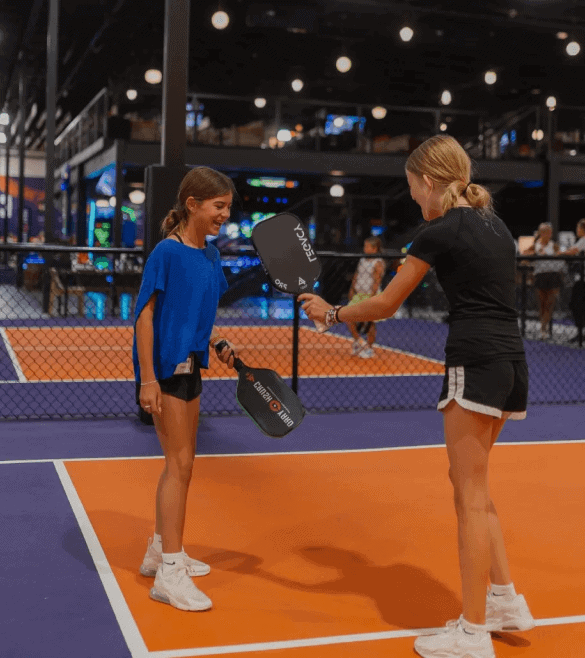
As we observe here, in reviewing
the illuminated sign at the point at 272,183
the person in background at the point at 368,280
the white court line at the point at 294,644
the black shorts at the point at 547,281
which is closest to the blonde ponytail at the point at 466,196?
the white court line at the point at 294,644

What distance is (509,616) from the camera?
297 cm

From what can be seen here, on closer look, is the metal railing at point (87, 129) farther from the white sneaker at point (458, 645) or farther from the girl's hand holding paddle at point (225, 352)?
the white sneaker at point (458, 645)

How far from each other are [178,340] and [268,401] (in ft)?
1.37

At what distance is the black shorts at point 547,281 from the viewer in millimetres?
13375

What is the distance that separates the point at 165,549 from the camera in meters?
3.33

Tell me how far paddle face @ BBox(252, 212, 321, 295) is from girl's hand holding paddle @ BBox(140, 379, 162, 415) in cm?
58

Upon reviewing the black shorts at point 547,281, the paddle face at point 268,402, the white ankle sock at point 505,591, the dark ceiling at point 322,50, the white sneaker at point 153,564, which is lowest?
the white sneaker at point 153,564

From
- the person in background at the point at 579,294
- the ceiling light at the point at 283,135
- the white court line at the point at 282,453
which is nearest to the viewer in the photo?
the white court line at the point at 282,453

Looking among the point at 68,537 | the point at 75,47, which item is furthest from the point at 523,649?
the point at 75,47

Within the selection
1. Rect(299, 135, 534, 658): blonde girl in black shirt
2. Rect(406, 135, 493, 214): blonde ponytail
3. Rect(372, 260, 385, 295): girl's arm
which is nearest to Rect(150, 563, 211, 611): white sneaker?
Rect(299, 135, 534, 658): blonde girl in black shirt

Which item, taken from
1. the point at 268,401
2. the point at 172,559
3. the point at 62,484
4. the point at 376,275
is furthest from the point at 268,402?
the point at 376,275

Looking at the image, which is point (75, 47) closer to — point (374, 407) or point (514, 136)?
point (514, 136)

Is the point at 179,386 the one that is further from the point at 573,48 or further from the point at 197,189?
the point at 573,48

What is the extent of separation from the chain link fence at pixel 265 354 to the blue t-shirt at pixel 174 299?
3737 millimetres
